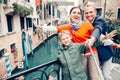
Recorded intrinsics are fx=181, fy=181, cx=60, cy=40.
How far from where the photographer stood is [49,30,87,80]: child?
155 cm

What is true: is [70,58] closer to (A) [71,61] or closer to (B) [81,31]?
(A) [71,61]

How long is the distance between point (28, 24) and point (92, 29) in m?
13.5

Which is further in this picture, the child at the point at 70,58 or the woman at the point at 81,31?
the woman at the point at 81,31

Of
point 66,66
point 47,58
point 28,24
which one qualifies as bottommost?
point 47,58

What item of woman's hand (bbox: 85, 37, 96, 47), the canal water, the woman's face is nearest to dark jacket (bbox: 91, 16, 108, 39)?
woman's hand (bbox: 85, 37, 96, 47)

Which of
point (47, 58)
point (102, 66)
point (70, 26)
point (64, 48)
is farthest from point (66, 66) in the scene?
point (47, 58)

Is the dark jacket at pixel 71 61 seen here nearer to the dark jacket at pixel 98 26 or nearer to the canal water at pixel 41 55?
the dark jacket at pixel 98 26

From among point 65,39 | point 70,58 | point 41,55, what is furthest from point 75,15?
point 41,55

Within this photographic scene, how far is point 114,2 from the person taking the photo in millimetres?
11508

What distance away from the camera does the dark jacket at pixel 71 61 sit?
60.9 inches

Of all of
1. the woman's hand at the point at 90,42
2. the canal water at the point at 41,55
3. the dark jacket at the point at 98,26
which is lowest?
the canal water at the point at 41,55

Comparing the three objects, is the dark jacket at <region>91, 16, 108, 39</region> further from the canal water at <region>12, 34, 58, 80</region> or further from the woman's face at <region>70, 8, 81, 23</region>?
the canal water at <region>12, 34, 58, 80</region>

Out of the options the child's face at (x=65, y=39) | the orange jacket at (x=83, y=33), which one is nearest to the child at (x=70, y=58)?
the child's face at (x=65, y=39)

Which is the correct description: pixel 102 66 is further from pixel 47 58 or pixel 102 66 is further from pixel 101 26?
pixel 47 58
